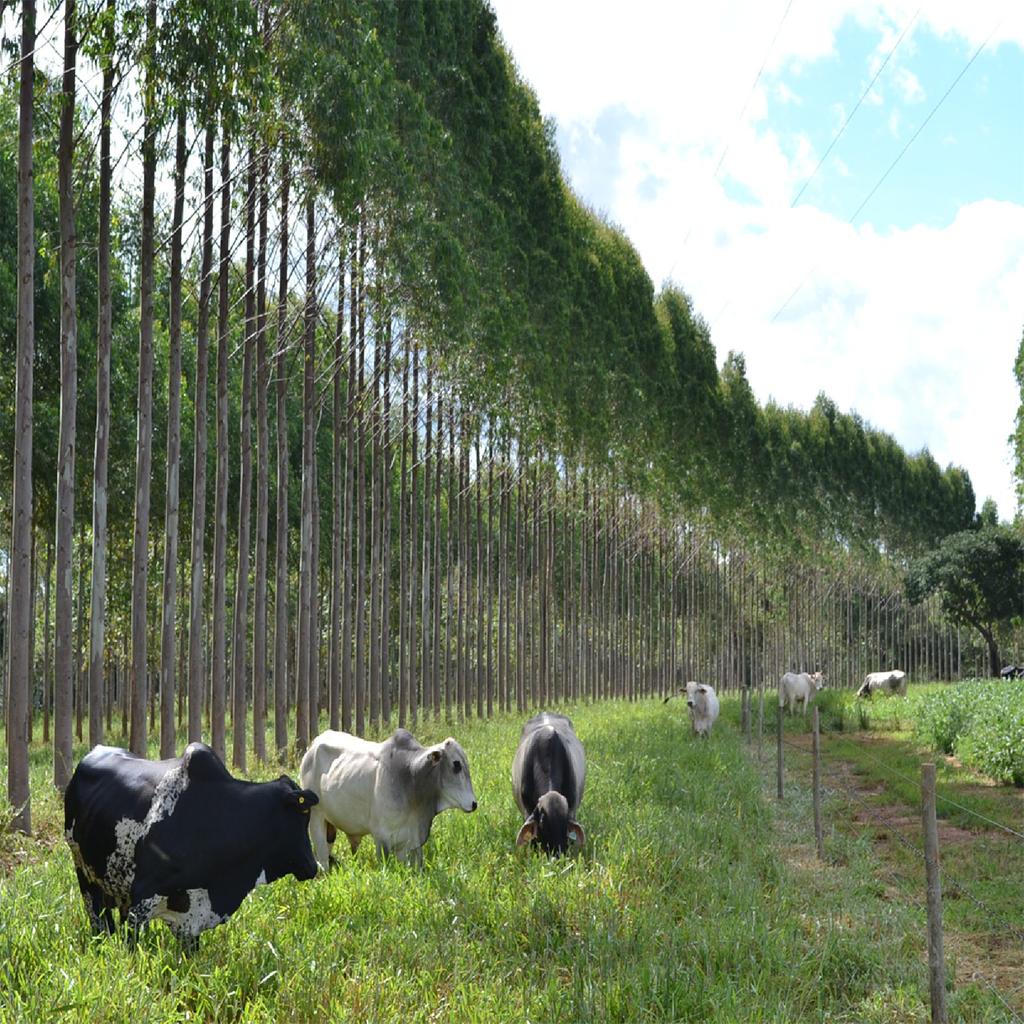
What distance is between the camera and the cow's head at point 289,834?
6.64 meters

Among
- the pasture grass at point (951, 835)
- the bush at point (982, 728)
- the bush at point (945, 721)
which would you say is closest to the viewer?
the pasture grass at point (951, 835)

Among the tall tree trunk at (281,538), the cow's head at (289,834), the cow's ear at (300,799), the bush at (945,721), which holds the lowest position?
the bush at (945,721)

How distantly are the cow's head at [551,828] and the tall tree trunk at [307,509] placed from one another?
9.59 meters

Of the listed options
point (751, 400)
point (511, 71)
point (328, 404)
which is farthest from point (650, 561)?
point (511, 71)

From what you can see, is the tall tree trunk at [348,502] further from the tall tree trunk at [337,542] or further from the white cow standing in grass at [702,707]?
the white cow standing in grass at [702,707]

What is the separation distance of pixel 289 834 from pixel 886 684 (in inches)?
1395

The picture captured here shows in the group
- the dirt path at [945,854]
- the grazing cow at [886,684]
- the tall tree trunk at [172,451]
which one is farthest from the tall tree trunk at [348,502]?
the grazing cow at [886,684]

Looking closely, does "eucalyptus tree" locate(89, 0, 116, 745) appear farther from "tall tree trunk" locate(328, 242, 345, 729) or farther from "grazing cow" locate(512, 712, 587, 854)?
"tall tree trunk" locate(328, 242, 345, 729)

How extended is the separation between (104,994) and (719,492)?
3979 centimetres

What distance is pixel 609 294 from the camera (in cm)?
3416

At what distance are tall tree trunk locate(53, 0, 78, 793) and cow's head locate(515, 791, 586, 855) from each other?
198 inches

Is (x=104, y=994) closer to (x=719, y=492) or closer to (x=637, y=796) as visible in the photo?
(x=637, y=796)

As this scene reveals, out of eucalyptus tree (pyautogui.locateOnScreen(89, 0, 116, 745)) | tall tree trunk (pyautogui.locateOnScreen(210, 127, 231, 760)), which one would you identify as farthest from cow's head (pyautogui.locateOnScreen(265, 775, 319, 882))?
tall tree trunk (pyautogui.locateOnScreen(210, 127, 231, 760))

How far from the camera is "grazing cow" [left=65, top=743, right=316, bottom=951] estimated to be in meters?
6.35
